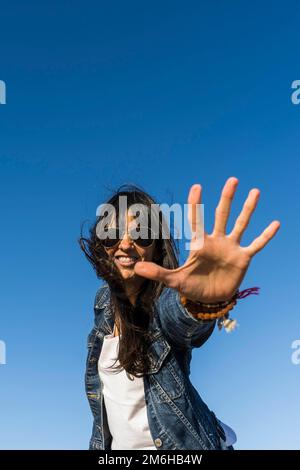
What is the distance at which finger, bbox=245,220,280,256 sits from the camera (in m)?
3.59

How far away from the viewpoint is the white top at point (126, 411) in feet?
14.7

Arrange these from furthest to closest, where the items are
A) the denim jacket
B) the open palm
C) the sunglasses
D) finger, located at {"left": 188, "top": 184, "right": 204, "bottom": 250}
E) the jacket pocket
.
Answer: the sunglasses → the jacket pocket → the denim jacket → the open palm → finger, located at {"left": 188, "top": 184, "right": 204, "bottom": 250}

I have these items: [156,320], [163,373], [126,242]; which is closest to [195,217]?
[156,320]

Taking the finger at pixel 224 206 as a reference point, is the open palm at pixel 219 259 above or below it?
below

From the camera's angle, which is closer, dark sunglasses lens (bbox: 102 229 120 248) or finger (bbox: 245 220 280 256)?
finger (bbox: 245 220 280 256)

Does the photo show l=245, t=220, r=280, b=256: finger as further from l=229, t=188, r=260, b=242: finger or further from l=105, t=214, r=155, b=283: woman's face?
l=105, t=214, r=155, b=283: woman's face

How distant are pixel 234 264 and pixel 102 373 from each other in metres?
1.80

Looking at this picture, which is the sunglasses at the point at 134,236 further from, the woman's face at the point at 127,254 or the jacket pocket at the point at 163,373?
the jacket pocket at the point at 163,373

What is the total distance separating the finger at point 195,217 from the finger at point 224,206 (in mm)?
109

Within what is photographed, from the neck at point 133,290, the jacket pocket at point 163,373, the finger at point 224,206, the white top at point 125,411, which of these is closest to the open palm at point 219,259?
the finger at point 224,206

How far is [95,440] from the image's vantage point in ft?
16.4

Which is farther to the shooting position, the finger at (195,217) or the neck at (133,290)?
the neck at (133,290)

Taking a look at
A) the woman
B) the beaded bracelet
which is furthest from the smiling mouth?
the beaded bracelet
